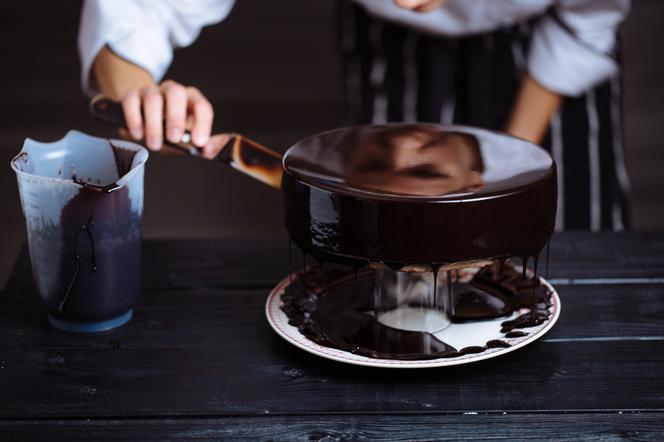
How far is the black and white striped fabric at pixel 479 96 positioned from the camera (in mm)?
1825

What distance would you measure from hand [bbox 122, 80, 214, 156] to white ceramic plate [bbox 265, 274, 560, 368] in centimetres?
23

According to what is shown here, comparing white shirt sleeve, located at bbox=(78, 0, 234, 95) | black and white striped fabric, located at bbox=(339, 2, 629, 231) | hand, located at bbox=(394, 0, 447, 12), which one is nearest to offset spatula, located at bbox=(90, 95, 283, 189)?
hand, located at bbox=(394, 0, 447, 12)

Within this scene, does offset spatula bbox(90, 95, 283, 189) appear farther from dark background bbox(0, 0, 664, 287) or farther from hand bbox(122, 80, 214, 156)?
dark background bbox(0, 0, 664, 287)

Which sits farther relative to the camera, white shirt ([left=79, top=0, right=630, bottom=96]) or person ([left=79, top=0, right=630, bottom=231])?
person ([left=79, top=0, right=630, bottom=231])

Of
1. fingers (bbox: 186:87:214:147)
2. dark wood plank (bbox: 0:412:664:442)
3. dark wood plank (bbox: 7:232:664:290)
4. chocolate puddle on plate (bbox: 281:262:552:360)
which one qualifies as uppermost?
fingers (bbox: 186:87:214:147)

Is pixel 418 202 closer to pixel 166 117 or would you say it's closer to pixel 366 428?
pixel 366 428

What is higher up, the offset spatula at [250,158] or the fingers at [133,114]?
the fingers at [133,114]

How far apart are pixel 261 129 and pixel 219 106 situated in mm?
300

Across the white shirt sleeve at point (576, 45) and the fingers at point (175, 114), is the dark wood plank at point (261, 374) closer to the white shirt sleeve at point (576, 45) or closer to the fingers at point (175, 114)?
the fingers at point (175, 114)

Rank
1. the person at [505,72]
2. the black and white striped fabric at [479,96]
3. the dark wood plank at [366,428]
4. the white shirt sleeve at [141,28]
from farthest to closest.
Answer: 1. the black and white striped fabric at [479,96]
2. the person at [505,72]
3. the white shirt sleeve at [141,28]
4. the dark wood plank at [366,428]

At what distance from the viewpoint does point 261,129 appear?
3553 mm

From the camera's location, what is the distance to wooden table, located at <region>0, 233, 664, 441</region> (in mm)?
898

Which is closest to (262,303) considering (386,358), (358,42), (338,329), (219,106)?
(338,329)

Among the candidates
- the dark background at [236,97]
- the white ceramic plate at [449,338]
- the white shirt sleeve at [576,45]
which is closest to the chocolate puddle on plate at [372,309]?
the white ceramic plate at [449,338]
